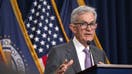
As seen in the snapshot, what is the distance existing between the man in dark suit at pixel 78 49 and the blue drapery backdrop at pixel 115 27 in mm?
2425

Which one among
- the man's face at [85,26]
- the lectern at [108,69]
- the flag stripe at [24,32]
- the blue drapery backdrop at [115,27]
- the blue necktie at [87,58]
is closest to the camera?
the lectern at [108,69]

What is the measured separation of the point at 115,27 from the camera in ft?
16.2

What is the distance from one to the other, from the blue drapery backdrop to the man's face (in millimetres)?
2423

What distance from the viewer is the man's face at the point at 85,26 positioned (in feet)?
7.64

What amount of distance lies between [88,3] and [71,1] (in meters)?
0.28

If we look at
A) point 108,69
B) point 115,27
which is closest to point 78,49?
point 108,69

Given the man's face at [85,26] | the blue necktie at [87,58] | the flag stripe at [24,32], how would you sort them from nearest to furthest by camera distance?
the blue necktie at [87,58] → the man's face at [85,26] → the flag stripe at [24,32]

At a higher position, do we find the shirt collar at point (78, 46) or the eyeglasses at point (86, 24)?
the eyeglasses at point (86, 24)

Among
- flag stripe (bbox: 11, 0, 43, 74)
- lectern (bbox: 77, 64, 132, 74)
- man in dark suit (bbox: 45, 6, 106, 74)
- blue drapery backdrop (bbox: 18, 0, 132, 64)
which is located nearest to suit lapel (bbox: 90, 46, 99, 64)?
man in dark suit (bbox: 45, 6, 106, 74)

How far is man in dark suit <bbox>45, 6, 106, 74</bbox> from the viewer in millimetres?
2129

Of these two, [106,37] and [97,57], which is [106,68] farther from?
[106,37]

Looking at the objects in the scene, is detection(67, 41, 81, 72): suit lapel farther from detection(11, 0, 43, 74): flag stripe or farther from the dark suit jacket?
detection(11, 0, 43, 74): flag stripe

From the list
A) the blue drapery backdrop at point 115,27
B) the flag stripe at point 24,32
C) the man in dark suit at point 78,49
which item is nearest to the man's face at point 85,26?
the man in dark suit at point 78,49

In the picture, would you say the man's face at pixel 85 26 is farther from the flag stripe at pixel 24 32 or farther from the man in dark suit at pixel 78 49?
the flag stripe at pixel 24 32
